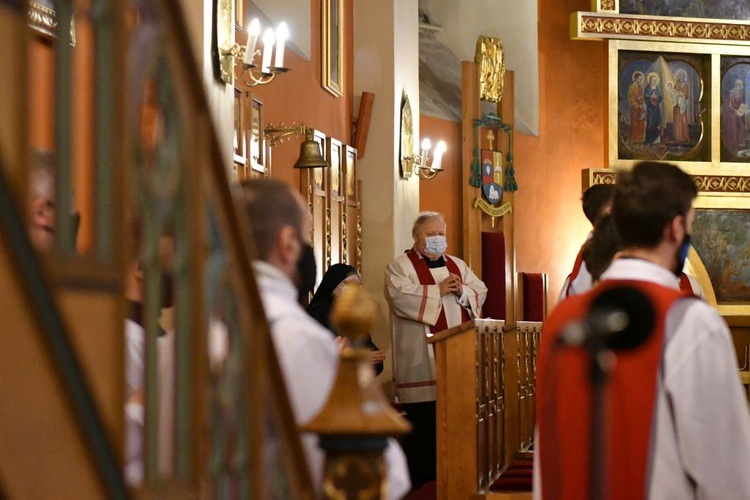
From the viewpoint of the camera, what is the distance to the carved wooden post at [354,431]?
217cm

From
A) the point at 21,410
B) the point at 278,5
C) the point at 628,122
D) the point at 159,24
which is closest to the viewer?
the point at 21,410

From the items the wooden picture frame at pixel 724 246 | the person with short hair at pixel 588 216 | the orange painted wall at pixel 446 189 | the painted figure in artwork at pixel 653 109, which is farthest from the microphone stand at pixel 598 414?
the painted figure in artwork at pixel 653 109

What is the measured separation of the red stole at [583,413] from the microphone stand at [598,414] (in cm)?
141

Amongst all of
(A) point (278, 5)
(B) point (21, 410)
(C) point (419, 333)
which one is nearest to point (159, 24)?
(B) point (21, 410)

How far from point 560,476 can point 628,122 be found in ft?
40.9

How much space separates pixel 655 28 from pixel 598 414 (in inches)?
568

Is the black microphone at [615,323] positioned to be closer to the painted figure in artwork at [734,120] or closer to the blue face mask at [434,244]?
the blue face mask at [434,244]

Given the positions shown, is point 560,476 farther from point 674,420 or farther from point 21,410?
point 21,410

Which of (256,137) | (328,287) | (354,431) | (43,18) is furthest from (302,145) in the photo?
(354,431)

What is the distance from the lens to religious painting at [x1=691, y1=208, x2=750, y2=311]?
15.3 m

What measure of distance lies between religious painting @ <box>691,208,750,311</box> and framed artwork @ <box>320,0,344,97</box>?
20.3 ft

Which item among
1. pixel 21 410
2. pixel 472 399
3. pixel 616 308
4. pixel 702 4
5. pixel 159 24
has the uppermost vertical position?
pixel 702 4

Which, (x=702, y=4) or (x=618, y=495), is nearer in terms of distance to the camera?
(x=618, y=495)

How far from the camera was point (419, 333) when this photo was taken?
10.5 meters
